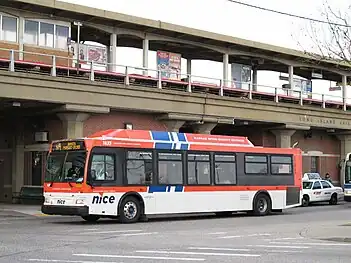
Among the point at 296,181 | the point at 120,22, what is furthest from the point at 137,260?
the point at 120,22

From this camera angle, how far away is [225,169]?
24172 millimetres

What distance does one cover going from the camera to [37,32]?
30.6m

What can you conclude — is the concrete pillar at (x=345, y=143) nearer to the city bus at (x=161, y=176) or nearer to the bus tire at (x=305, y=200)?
the bus tire at (x=305, y=200)

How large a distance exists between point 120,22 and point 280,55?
14151mm

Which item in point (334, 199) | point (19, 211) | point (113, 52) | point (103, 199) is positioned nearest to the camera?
point (103, 199)

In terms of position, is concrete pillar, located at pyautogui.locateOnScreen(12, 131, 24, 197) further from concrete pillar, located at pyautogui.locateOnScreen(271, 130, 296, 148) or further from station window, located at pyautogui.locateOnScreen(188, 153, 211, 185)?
concrete pillar, located at pyautogui.locateOnScreen(271, 130, 296, 148)

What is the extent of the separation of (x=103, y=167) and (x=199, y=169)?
4.21 meters

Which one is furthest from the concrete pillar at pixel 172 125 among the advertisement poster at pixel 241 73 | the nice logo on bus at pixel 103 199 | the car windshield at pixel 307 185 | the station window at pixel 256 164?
the nice logo on bus at pixel 103 199

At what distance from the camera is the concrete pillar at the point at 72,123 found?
2956cm

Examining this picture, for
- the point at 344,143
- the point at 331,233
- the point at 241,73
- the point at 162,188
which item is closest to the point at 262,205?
the point at 162,188

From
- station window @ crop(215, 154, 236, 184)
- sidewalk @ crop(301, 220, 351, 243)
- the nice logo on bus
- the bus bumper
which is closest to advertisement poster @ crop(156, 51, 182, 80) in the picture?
station window @ crop(215, 154, 236, 184)

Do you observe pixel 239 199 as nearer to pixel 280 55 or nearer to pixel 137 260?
pixel 137 260

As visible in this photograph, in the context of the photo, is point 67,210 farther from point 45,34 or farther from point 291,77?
point 291,77

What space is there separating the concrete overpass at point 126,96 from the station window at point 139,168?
7.94m
